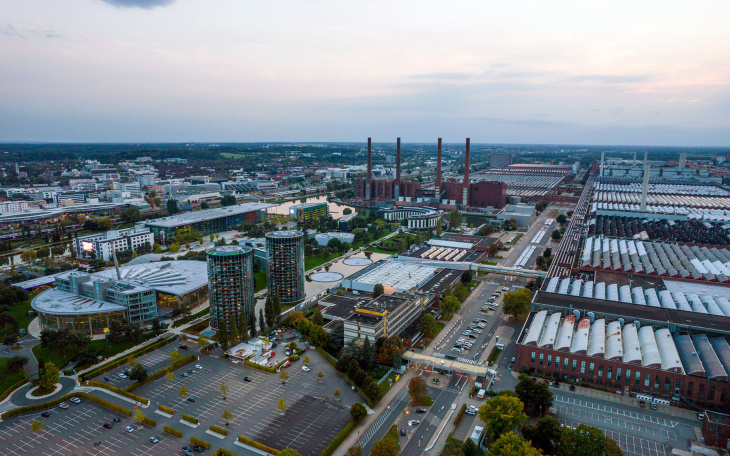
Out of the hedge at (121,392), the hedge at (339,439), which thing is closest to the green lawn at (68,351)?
the hedge at (121,392)

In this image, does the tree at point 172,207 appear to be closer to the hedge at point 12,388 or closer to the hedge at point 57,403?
the hedge at point 12,388

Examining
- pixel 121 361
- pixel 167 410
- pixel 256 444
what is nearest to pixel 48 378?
pixel 121 361

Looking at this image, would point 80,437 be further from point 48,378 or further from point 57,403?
point 48,378

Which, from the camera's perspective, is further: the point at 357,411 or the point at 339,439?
the point at 357,411

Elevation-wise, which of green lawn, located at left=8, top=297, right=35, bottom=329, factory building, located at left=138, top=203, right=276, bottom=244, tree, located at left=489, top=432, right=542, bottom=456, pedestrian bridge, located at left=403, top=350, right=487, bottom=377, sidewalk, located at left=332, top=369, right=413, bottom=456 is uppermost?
factory building, located at left=138, top=203, right=276, bottom=244

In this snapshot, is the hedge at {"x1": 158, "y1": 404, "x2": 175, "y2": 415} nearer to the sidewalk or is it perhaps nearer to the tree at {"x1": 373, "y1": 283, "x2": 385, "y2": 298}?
the sidewalk

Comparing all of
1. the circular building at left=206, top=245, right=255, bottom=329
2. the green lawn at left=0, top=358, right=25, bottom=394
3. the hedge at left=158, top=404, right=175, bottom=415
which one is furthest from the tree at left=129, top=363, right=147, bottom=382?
the circular building at left=206, top=245, right=255, bottom=329
